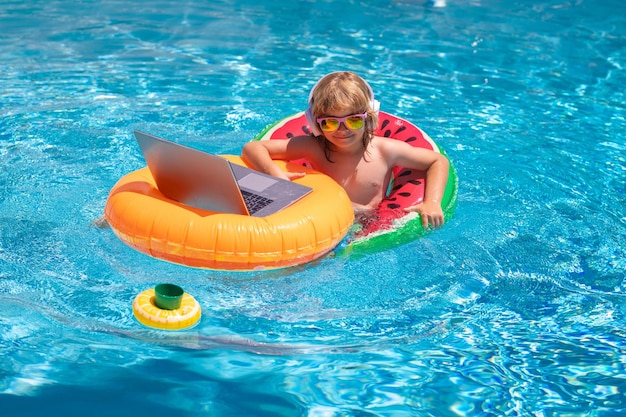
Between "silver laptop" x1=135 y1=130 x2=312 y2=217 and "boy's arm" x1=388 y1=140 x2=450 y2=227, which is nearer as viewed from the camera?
"silver laptop" x1=135 y1=130 x2=312 y2=217

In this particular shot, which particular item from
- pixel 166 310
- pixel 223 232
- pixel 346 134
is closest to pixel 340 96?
pixel 346 134

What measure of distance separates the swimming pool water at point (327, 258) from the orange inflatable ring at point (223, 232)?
10.5 inches

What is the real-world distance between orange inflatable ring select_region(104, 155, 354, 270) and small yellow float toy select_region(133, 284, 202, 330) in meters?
0.25

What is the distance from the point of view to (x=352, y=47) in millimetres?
8875

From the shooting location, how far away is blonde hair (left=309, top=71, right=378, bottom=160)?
4551mm

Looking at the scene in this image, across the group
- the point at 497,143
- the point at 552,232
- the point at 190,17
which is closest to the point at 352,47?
the point at 190,17

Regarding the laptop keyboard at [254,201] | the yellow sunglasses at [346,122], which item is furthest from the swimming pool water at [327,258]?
the yellow sunglasses at [346,122]

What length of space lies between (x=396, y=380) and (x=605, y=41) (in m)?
6.94

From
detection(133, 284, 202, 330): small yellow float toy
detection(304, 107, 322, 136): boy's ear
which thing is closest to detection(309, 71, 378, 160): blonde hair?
detection(304, 107, 322, 136): boy's ear

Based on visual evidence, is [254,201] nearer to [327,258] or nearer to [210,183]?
[210,183]

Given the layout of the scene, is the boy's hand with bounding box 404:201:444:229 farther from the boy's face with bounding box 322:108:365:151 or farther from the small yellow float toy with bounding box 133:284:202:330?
the small yellow float toy with bounding box 133:284:202:330

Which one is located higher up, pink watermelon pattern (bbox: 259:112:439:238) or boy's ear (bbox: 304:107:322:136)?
boy's ear (bbox: 304:107:322:136)

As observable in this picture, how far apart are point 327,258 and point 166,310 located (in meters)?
1.00

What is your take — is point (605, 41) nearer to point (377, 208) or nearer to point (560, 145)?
point (560, 145)
